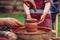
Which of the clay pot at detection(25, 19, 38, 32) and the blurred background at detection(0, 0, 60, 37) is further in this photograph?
the blurred background at detection(0, 0, 60, 37)

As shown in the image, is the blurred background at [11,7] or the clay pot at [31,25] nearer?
the clay pot at [31,25]

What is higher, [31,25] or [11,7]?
[11,7]

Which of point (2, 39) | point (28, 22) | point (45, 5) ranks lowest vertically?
point (2, 39)

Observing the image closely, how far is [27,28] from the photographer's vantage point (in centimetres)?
197

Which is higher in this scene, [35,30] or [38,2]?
[38,2]

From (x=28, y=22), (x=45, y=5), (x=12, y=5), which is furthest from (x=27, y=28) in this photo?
(x=12, y=5)

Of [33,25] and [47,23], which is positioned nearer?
[33,25]

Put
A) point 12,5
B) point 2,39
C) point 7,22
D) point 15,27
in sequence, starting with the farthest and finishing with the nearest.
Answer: point 12,5, point 15,27, point 7,22, point 2,39

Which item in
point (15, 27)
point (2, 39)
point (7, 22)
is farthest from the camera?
point (15, 27)

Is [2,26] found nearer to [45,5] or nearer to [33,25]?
[33,25]

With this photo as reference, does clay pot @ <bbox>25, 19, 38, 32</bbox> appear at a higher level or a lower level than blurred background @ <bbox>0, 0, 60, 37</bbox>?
lower

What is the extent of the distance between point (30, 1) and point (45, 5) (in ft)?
1.78

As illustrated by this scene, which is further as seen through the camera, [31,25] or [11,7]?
[11,7]

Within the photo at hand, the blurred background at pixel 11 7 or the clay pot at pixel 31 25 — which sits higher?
the blurred background at pixel 11 7
